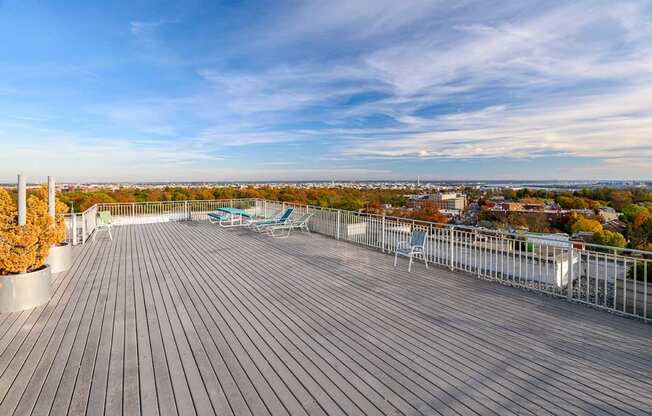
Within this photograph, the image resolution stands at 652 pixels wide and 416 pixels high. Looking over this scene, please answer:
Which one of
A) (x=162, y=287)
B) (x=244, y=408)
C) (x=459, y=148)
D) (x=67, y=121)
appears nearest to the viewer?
(x=244, y=408)

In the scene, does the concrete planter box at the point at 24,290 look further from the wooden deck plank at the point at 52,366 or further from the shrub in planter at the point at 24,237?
the wooden deck plank at the point at 52,366

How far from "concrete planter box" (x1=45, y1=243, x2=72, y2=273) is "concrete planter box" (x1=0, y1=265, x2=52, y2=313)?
1.95 meters

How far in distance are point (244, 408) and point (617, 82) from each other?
1518 cm

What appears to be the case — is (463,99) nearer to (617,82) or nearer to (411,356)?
(617,82)

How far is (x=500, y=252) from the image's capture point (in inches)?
253

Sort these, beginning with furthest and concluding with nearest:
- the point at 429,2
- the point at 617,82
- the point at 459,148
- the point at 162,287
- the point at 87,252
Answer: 1. the point at 459,148
2. the point at 617,82
3. the point at 429,2
4. the point at 87,252
5. the point at 162,287

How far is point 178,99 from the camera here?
56.1 feet

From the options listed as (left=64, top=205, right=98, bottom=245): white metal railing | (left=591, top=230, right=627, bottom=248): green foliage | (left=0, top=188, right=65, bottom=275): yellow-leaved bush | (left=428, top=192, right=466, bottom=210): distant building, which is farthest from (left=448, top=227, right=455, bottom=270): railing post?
(left=428, top=192, right=466, bottom=210): distant building

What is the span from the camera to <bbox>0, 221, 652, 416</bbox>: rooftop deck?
224 cm

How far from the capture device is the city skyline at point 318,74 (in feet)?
31.6

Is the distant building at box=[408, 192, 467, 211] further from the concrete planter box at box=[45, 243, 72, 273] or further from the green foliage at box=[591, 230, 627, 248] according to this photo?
the concrete planter box at box=[45, 243, 72, 273]

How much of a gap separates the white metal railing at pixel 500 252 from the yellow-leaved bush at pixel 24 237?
5.10 meters

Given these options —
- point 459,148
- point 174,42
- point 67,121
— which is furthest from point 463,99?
point 67,121

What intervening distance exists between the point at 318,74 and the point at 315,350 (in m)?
14.8
